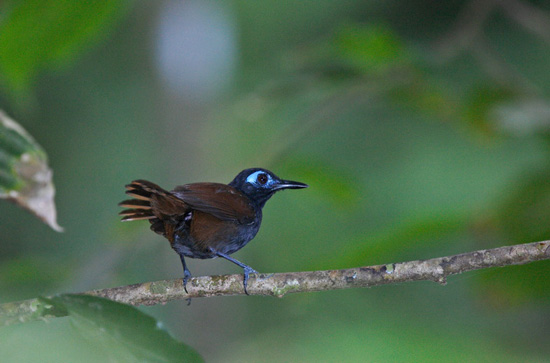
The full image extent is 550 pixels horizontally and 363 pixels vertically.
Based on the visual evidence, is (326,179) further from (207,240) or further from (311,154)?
(311,154)

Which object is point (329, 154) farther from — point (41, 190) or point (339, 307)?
point (41, 190)

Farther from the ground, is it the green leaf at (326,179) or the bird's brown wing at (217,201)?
the green leaf at (326,179)

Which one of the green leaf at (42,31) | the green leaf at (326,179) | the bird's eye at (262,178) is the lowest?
the bird's eye at (262,178)

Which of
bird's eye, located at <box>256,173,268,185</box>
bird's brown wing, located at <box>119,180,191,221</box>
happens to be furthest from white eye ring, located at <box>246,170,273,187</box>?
bird's brown wing, located at <box>119,180,191,221</box>

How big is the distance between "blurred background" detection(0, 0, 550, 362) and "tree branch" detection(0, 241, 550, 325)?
98mm

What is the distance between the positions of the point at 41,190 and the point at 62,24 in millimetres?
722

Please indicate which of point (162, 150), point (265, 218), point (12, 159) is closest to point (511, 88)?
point (12, 159)

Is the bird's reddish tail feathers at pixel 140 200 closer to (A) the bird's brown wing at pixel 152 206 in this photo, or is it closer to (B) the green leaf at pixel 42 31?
(A) the bird's brown wing at pixel 152 206

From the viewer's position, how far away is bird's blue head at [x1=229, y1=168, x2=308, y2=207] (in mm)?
1892

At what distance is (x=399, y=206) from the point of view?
440cm

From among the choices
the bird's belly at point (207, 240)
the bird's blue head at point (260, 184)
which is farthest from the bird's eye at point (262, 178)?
the bird's belly at point (207, 240)

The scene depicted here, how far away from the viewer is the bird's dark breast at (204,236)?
160 centimetres

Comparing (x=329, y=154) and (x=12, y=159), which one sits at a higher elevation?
(x=329, y=154)

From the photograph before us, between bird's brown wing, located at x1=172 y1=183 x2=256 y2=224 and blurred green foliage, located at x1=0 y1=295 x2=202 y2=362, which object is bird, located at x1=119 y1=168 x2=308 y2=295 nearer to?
bird's brown wing, located at x1=172 y1=183 x2=256 y2=224
